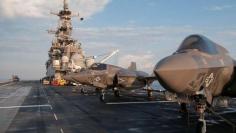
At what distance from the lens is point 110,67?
30141 mm

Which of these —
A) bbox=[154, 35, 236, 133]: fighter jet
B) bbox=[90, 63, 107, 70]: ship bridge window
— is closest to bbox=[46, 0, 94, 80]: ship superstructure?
bbox=[90, 63, 107, 70]: ship bridge window

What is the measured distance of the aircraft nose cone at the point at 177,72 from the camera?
10172mm

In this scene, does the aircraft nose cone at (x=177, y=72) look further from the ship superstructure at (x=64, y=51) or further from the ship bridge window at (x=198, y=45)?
the ship superstructure at (x=64, y=51)

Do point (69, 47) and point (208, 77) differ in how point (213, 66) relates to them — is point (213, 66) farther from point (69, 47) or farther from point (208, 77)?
point (69, 47)

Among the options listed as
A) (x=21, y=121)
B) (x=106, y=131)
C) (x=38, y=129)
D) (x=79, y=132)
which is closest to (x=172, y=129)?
(x=106, y=131)

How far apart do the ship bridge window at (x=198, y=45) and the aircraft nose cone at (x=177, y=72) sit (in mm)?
1341

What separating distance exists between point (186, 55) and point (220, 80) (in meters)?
2.37

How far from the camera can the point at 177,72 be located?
10266mm

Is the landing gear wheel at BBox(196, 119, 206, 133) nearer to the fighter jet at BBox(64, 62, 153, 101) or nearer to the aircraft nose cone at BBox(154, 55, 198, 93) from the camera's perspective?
the aircraft nose cone at BBox(154, 55, 198, 93)

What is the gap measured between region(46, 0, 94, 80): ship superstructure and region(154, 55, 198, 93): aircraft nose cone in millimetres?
59818

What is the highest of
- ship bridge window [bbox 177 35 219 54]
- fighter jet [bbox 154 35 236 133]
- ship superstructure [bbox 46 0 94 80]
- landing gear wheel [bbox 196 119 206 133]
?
ship superstructure [bbox 46 0 94 80]

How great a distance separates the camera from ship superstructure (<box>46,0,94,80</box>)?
239ft

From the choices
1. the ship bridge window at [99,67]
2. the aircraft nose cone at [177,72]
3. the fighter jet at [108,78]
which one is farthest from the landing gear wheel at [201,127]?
the ship bridge window at [99,67]

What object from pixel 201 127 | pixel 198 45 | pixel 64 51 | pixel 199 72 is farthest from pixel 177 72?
pixel 64 51
